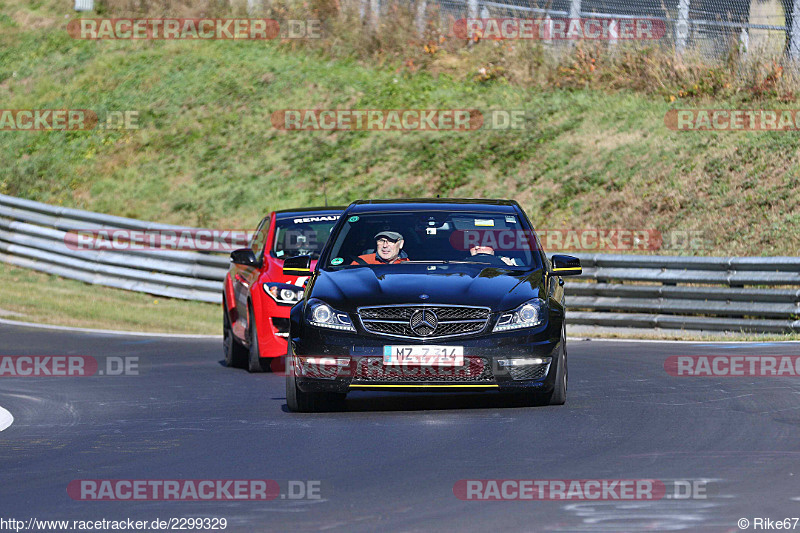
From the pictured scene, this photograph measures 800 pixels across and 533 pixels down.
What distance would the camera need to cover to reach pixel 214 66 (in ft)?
121

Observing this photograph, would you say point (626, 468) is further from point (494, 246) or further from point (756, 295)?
point (756, 295)

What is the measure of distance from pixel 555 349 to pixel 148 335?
10.4m

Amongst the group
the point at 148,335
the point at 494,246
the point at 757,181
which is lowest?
the point at 148,335

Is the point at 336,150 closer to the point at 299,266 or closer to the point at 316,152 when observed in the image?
the point at 316,152

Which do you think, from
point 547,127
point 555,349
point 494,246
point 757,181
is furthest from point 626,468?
point 547,127

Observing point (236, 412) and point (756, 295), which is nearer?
point (236, 412)

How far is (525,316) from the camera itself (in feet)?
32.1

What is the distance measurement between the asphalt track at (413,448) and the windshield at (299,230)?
197cm

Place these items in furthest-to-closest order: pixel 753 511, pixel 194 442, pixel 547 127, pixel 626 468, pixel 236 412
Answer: pixel 547 127 < pixel 236 412 < pixel 194 442 < pixel 626 468 < pixel 753 511

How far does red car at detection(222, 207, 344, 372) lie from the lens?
45.0ft

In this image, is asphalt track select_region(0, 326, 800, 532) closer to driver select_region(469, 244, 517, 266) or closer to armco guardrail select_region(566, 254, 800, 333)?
driver select_region(469, 244, 517, 266)

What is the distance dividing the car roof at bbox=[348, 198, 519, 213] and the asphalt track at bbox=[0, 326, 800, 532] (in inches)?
59.5

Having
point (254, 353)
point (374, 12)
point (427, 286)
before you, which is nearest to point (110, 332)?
point (254, 353)

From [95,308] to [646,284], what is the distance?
8.93 metres
